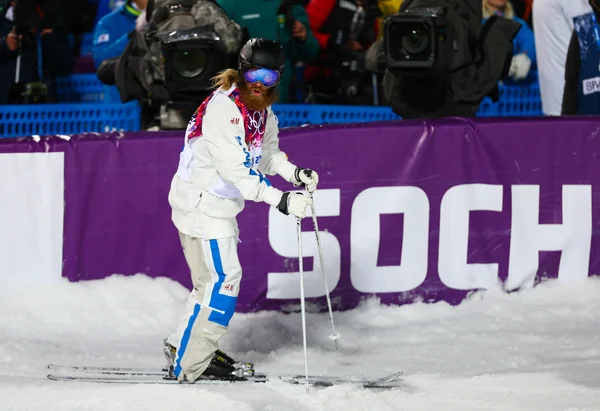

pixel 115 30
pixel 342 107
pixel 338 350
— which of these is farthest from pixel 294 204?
pixel 115 30

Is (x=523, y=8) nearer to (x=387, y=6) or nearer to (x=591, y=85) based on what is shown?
(x=387, y=6)

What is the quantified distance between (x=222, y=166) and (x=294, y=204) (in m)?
0.43

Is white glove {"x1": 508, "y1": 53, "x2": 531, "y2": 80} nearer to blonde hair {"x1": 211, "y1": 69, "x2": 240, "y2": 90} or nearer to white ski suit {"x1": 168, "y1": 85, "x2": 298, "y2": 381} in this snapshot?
white ski suit {"x1": 168, "y1": 85, "x2": 298, "y2": 381}

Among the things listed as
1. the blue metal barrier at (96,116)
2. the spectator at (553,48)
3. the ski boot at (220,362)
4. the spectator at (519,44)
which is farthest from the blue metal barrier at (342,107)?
the ski boot at (220,362)

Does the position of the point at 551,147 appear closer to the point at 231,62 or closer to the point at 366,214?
the point at 366,214

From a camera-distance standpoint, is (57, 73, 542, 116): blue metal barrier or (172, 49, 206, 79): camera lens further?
(57, 73, 542, 116): blue metal barrier

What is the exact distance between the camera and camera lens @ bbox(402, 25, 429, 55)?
8453mm

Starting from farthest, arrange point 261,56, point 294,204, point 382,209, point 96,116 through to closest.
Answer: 1. point 96,116
2. point 382,209
3. point 261,56
4. point 294,204

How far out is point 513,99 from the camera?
9875 millimetres

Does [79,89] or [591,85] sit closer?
[591,85]

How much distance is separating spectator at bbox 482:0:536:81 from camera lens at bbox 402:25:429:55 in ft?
4.63

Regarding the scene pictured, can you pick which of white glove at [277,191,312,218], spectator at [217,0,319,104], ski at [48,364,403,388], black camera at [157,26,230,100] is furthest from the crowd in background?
ski at [48,364,403,388]

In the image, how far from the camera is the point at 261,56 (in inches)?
246

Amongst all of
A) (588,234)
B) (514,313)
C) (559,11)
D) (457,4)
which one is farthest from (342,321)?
(559,11)
